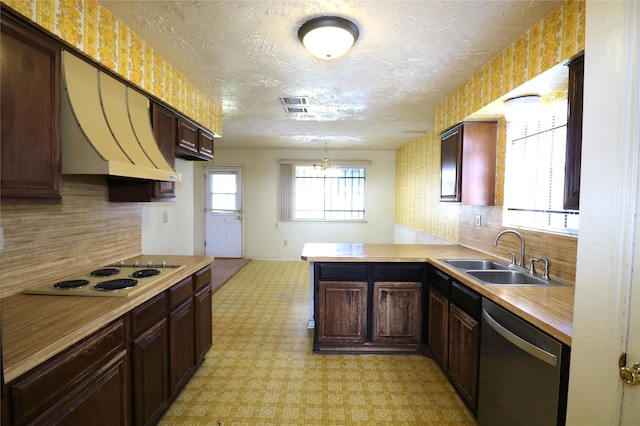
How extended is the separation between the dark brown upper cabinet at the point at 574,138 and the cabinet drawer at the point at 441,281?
39.3 inches

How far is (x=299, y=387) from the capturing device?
2.29 meters

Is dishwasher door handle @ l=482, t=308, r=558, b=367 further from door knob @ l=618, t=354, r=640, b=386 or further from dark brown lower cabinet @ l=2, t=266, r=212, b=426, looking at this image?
dark brown lower cabinet @ l=2, t=266, r=212, b=426

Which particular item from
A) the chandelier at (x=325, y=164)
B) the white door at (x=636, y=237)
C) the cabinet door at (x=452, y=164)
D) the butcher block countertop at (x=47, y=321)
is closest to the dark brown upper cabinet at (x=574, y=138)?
the white door at (x=636, y=237)

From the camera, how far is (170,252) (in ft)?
10.7

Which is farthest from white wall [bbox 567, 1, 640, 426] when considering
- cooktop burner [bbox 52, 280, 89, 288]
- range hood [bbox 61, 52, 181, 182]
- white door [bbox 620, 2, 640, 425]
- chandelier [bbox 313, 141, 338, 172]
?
chandelier [bbox 313, 141, 338, 172]

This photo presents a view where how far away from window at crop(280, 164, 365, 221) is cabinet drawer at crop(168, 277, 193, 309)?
4765 millimetres

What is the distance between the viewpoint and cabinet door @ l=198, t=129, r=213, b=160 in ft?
10.2

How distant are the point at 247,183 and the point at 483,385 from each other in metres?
6.00

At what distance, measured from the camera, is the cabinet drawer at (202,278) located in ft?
7.68

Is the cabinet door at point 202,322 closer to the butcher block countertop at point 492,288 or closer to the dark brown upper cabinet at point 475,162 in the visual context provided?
the butcher block countertop at point 492,288

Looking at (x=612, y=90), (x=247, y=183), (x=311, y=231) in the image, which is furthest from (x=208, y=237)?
(x=612, y=90)

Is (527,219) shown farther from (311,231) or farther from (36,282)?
(311,231)

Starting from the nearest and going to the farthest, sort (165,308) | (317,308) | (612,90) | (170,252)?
1. (612,90)
2. (165,308)
3. (317,308)
4. (170,252)

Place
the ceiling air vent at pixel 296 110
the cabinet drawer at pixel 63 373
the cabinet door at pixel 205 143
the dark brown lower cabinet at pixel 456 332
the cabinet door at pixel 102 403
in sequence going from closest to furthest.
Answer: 1. the cabinet drawer at pixel 63 373
2. the cabinet door at pixel 102 403
3. the dark brown lower cabinet at pixel 456 332
4. the cabinet door at pixel 205 143
5. the ceiling air vent at pixel 296 110
